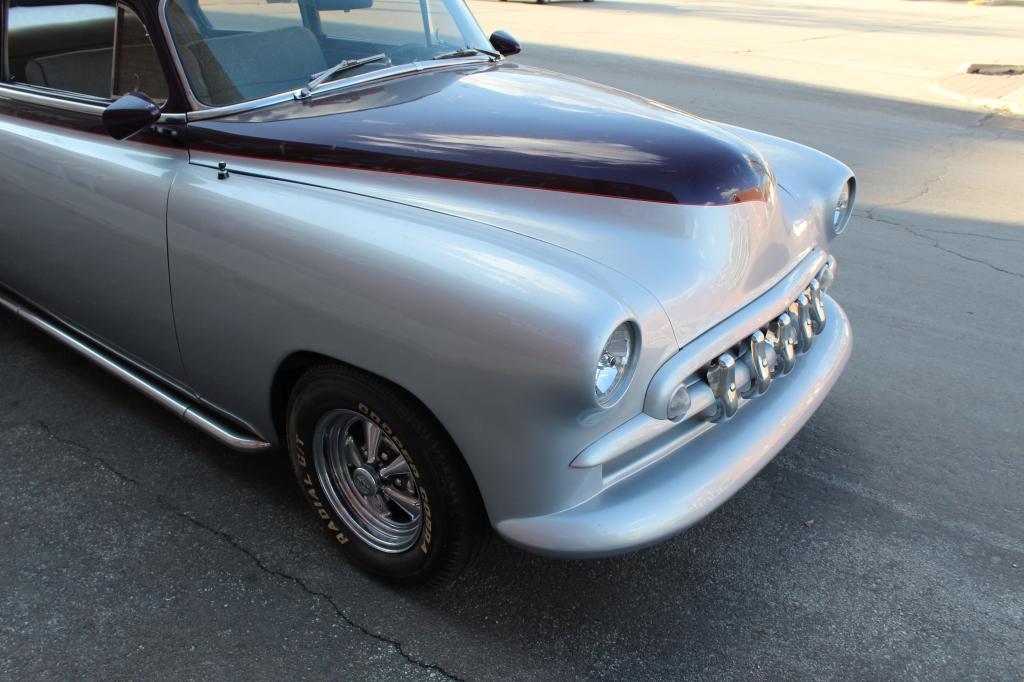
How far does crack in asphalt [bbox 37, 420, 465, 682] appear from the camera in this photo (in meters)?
2.56

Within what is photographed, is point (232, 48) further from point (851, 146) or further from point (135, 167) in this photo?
point (851, 146)

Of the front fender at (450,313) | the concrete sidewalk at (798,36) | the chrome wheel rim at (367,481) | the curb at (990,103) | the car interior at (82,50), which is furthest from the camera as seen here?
the concrete sidewalk at (798,36)

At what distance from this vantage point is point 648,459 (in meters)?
2.42

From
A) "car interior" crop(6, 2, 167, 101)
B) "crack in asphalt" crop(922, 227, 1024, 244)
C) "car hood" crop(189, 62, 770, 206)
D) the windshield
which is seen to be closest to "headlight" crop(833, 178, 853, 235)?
"car hood" crop(189, 62, 770, 206)

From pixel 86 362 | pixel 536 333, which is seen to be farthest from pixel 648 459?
pixel 86 362

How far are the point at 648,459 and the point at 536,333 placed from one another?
1.73ft

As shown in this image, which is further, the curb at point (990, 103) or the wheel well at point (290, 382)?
the curb at point (990, 103)

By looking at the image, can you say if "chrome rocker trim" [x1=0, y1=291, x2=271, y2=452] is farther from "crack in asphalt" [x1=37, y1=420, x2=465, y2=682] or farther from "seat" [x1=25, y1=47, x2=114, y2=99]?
"seat" [x1=25, y1=47, x2=114, y2=99]

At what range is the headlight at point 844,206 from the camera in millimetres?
3389

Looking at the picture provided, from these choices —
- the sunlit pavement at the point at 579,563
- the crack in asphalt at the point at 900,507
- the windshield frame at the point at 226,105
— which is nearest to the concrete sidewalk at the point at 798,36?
the sunlit pavement at the point at 579,563

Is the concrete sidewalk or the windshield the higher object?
the windshield

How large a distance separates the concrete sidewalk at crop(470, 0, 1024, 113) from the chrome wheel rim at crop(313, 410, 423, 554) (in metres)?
10.3

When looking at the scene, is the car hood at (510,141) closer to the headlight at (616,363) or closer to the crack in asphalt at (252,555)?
the headlight at (616,363)

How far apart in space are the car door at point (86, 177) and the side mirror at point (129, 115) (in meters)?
0.11
